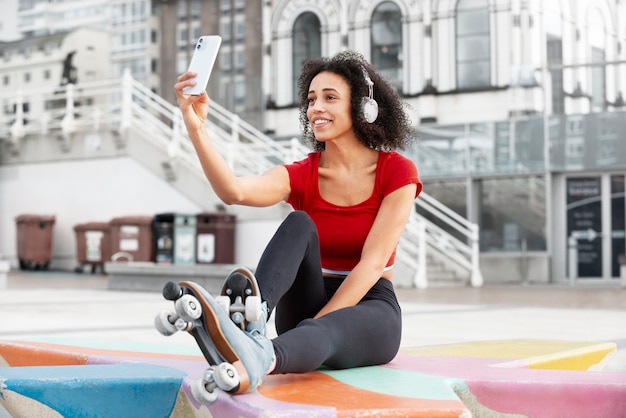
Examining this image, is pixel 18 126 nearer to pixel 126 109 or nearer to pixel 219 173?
pixel 126 109

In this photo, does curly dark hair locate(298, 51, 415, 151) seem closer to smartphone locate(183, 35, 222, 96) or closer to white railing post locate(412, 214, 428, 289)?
smartphone locate(183, 35, 222, 96)

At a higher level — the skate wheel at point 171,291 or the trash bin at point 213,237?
the skate wheel at point 171,291

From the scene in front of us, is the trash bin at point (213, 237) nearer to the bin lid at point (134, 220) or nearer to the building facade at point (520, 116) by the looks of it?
the bin lid at point (134, 220)

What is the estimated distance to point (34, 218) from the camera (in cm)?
1930

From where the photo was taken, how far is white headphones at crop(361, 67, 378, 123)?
12.2ft

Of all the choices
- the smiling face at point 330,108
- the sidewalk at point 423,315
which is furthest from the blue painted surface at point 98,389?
the smiling face at point 330,108

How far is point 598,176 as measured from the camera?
1903 centimetres

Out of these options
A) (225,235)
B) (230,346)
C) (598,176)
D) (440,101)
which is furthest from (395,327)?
(440,101)

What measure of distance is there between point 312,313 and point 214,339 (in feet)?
2.96

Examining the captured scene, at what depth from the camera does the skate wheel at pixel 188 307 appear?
256cm

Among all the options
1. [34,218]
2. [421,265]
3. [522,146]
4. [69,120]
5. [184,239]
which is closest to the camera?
[421,265]

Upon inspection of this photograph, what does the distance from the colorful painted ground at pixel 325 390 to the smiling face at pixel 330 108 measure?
0.94 meters

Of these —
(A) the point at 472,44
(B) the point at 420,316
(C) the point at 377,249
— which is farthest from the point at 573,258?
(C) the point at 377,249

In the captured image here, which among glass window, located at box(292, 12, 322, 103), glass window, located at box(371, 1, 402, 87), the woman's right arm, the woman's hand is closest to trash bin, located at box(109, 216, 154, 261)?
glass window, located at box(371, 1, 402, 87)
